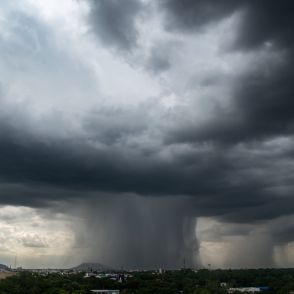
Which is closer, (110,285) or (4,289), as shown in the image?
(4,289)

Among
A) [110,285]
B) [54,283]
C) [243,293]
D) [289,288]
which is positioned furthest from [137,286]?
[289,288]

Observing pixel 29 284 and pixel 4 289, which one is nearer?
pixel 4 289

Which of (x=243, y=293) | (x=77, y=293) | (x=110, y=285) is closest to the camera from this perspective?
(x=77, y=293)

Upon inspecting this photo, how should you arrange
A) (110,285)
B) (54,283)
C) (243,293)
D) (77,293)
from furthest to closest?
1. (110,285)
2. (54,283)
3. (243,293)
4. (77,293)

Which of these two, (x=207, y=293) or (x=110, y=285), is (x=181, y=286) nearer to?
(x=110, y=285)

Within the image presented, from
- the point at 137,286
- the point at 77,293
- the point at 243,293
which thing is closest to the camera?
the point at 77,293

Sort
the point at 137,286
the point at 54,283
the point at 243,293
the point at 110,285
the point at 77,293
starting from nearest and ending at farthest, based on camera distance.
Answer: the point at 77,293
the point at 243,293
the point at 54,283
the point at 137,286
the point at 110,285

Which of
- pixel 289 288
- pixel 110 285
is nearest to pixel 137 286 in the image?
pixel 110 285

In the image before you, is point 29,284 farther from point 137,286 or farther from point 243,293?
point 243,293
